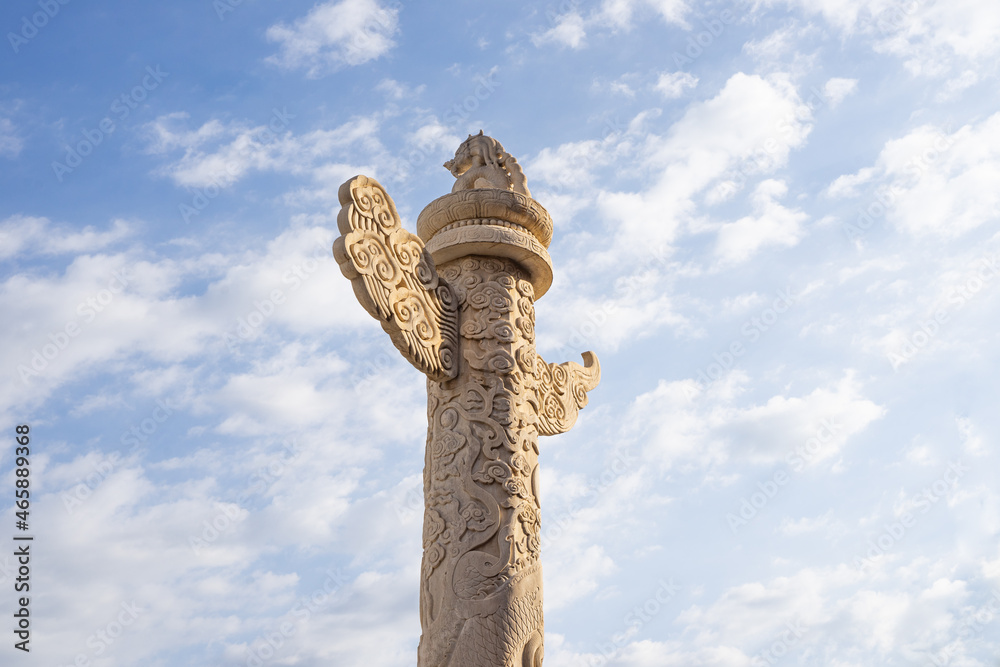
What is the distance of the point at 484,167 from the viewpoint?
204 inches

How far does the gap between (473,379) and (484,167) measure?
1426 millimetres

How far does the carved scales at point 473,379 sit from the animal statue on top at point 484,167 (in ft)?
0.05

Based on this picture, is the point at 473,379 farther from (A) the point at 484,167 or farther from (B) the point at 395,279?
(A) the point at 484,167

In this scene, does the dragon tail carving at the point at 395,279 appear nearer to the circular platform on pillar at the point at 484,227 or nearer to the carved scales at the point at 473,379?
the carved scales at the point at 473,379

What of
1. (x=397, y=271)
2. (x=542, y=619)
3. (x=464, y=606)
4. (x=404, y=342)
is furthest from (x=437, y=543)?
(x=397, y=271)

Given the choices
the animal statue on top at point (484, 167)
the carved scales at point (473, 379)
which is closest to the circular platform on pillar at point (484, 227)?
the carved scales at point (473, 379)

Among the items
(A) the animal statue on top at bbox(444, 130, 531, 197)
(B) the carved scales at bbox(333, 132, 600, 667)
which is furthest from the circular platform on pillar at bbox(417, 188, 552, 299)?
(A) the animal statue on top at bbox(444, 130, 531, 197)

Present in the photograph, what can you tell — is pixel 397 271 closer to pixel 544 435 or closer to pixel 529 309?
pixel 529 309

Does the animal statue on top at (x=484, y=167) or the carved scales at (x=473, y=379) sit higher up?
the animal statue on top at (x=484, y=167)

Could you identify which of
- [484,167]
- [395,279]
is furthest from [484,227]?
[395,279]

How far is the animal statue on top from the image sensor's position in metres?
5.12

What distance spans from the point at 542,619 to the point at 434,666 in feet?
2.05

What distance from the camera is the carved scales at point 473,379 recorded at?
159 inches

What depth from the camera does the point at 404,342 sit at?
13.8 ft
